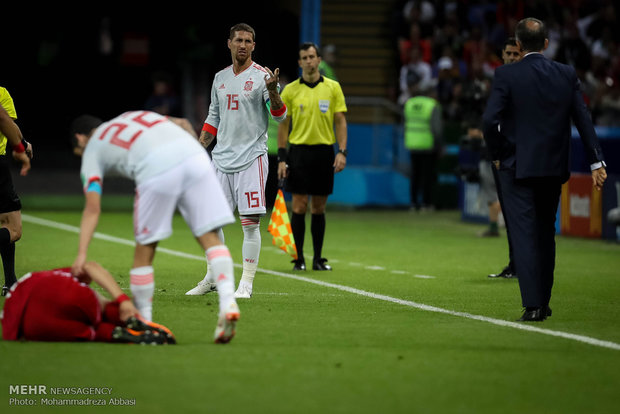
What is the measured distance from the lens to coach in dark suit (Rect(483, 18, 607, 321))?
28.3ft

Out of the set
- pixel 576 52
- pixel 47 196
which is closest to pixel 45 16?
pixel 47 196

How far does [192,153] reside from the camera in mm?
7406

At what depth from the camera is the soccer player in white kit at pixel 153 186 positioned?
7.26 m

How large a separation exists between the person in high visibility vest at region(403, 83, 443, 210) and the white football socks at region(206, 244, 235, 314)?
14.2m

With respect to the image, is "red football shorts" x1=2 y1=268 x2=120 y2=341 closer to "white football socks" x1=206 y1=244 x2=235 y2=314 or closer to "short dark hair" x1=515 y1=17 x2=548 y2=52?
"white football socks" x1=206 y1=244 x2=235 y2=314

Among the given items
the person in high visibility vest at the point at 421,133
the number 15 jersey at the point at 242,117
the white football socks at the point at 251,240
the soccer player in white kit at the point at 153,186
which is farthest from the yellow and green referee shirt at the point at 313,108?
the person in high visibility vest at the point at 421,133

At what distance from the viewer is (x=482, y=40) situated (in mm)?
24984

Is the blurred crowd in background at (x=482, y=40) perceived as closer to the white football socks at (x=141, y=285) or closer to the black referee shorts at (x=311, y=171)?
the black referee shorts at (x=311, y=171)

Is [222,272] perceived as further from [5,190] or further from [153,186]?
[5,190]

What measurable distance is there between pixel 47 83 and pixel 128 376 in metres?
27.8

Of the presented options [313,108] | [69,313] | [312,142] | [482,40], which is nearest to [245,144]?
[313,108]

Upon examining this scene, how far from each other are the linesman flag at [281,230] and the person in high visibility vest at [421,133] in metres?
9.28

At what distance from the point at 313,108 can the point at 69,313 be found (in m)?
5.44

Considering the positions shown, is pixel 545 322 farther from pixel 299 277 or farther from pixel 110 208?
pixel 110 208
